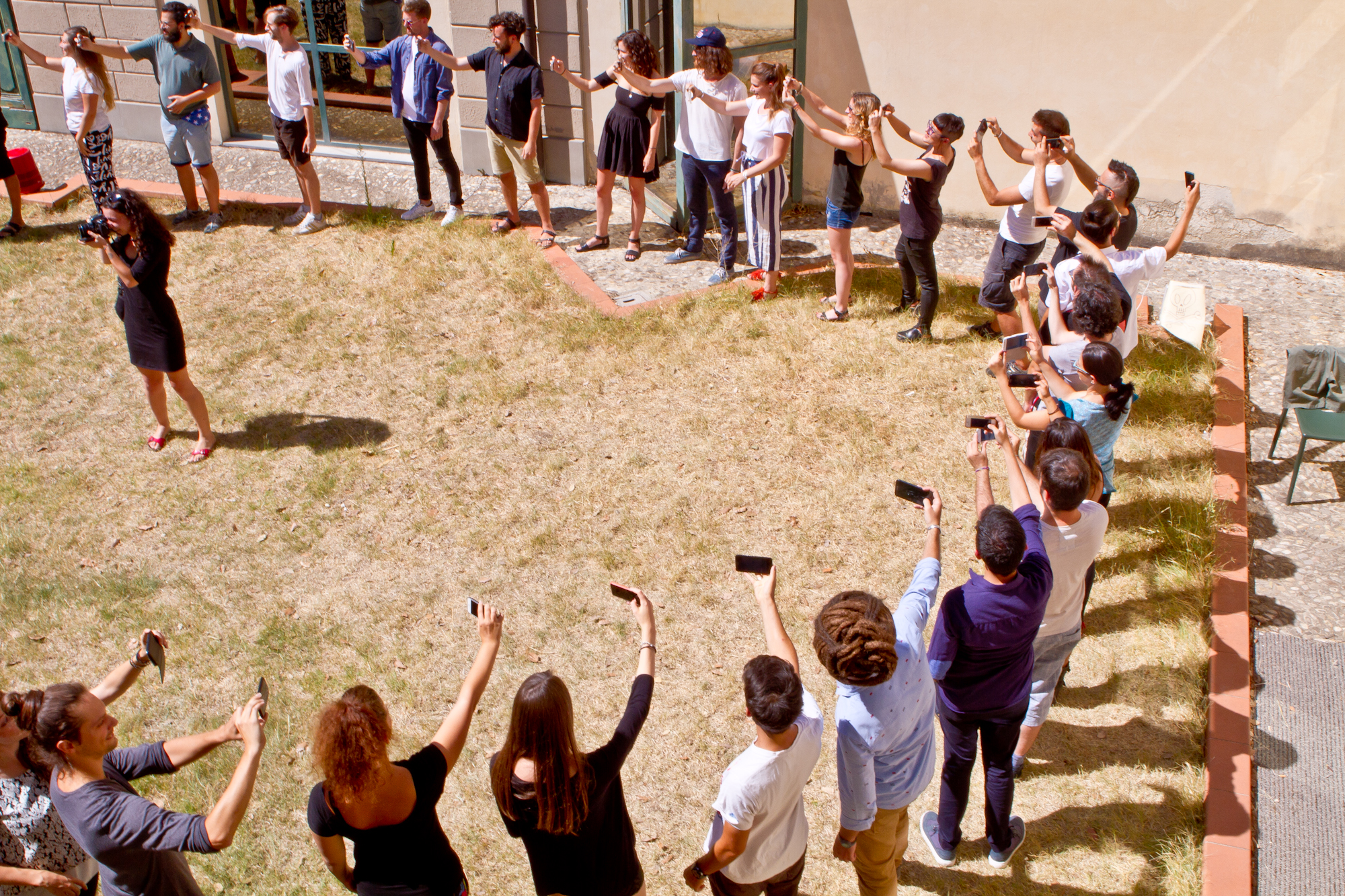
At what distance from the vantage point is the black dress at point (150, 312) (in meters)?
5.93

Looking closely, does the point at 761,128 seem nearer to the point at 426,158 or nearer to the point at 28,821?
the point at 426,158

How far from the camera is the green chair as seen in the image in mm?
5832

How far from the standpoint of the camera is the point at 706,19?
8.62 meters

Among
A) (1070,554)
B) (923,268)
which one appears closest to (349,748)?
(1070,554)

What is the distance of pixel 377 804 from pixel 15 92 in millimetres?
11578

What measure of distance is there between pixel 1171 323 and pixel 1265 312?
1.19 metres

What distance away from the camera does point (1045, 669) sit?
417 centimetres

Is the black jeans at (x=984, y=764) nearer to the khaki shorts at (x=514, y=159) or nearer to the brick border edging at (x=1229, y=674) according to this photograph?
the brick border edging at (x=1229, y=674)

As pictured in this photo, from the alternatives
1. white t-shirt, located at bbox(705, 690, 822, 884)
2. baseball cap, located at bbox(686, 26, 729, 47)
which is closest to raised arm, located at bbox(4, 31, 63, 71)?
baseball cap, located at bbox(686, 26, 729, 47)

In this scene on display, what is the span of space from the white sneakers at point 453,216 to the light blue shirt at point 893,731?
6.80 m

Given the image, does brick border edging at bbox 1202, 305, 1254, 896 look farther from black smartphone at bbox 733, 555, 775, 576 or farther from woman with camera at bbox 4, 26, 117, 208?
woman with camera at bbox 4, 26, 117, 208

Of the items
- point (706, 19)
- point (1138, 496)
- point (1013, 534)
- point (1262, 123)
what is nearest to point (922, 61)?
point (706, 19)

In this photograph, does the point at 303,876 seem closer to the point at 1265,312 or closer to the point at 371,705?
the point at 371,705

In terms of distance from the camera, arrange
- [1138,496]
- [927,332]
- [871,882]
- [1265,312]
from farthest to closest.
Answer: [1265,312]
[927,332]
[1138,496]
[871,882]
